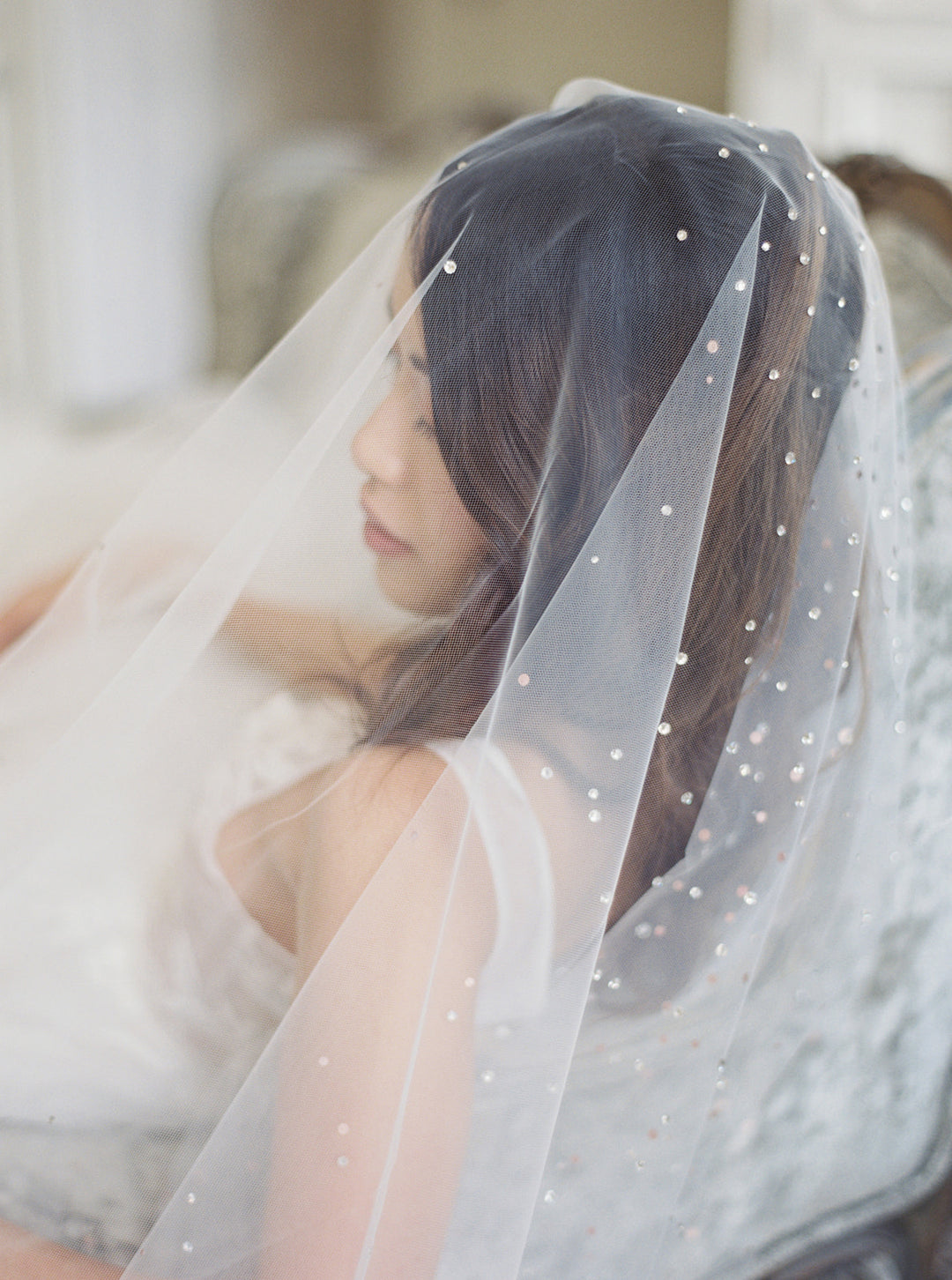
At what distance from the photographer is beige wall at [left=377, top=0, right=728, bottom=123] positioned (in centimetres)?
229

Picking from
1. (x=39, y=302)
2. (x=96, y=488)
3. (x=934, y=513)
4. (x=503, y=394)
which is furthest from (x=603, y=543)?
(x=39, y=302)

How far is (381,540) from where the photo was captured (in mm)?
636

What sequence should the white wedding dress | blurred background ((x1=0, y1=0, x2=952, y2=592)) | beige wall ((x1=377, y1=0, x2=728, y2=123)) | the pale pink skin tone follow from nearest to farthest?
1. the pale pink skin tone
2. the white wedding dress
3. blurred background ((x1=0, y1=0, x2=952, y2=592))
4. beige wall ((x1=377, y1=0, x2=728, y2=123))

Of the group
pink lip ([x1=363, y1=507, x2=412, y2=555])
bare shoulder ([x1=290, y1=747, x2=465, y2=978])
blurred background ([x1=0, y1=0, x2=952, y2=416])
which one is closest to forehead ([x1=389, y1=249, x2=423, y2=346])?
pink lip ([x1=363, y1=507, x2=412, y2=555])

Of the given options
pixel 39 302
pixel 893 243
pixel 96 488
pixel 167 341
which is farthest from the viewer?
pixel 167 341

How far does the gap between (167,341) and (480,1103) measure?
112 inches

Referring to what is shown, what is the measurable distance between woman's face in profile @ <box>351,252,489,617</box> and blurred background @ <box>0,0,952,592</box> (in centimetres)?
92

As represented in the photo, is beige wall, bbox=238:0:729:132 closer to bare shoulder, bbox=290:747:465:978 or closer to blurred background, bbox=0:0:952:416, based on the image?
blurred background, bbox=0:0:952:416

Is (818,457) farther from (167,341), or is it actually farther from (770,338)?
(167,341)

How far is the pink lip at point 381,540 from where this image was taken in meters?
0.63

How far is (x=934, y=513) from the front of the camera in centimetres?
84

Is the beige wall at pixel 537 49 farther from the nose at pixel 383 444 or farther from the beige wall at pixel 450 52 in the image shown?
the nose at pixel 383 444

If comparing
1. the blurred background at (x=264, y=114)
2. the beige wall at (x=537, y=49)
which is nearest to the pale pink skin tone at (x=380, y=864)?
the blurred background at (x=264, y=114)

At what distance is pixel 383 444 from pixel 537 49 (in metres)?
2.37
